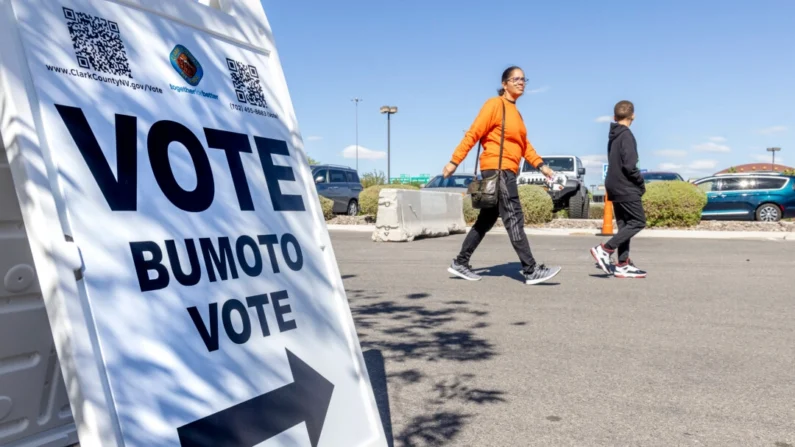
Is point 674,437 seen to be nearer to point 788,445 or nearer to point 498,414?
point 788,445

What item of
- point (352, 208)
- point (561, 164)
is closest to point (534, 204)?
point (561, 164)

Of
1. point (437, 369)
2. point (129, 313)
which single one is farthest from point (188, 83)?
point (437, 369)

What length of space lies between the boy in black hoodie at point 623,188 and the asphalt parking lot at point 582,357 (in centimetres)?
29

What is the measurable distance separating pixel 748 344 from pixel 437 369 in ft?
7.28

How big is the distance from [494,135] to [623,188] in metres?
1.78

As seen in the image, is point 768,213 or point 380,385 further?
point 768,213

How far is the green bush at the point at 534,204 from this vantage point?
673 inches

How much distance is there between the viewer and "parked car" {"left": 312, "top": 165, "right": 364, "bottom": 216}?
23.0 metres

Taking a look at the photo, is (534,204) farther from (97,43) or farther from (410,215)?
(97,43)

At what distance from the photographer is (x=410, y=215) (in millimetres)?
13633

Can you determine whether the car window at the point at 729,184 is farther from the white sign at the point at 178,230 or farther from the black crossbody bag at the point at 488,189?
the white sign at the point at 178,230

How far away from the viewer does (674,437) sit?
124 inches

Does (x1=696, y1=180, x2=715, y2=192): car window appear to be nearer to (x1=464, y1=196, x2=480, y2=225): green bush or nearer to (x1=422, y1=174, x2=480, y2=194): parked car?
(x1=422, y1=174, x2=480, y2=194): parked car

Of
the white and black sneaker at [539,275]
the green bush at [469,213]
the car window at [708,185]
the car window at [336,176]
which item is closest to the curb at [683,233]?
the green bush at [469,213]
